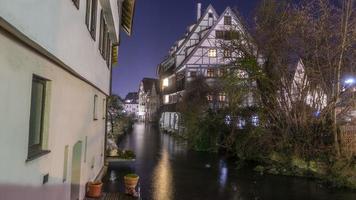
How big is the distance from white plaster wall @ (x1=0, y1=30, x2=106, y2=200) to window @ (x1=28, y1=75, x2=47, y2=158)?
11 centimetres

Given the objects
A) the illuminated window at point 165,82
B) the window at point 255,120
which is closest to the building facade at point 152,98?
the illuminated window at point 165,82

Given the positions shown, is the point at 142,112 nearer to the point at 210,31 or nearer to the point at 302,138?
the point at 210,31

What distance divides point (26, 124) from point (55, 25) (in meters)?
1.41

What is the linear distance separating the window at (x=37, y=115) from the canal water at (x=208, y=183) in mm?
7101

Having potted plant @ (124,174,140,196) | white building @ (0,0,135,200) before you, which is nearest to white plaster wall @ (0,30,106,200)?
white building @ (0,0,135,200)

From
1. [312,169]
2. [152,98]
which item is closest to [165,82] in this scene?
[152,98]

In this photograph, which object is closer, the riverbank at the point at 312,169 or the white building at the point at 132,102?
the riverbank at the point at 312,169

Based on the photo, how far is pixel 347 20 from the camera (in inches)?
644

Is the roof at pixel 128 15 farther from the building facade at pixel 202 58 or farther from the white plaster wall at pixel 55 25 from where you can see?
the white plaster wall at pixel 55 25

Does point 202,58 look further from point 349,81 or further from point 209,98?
point 349,81

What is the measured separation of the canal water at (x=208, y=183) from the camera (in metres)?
12.6

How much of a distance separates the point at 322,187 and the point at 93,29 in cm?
1089

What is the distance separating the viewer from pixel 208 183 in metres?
14.6

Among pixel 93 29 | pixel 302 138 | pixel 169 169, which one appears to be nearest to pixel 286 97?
pixel 302 138
